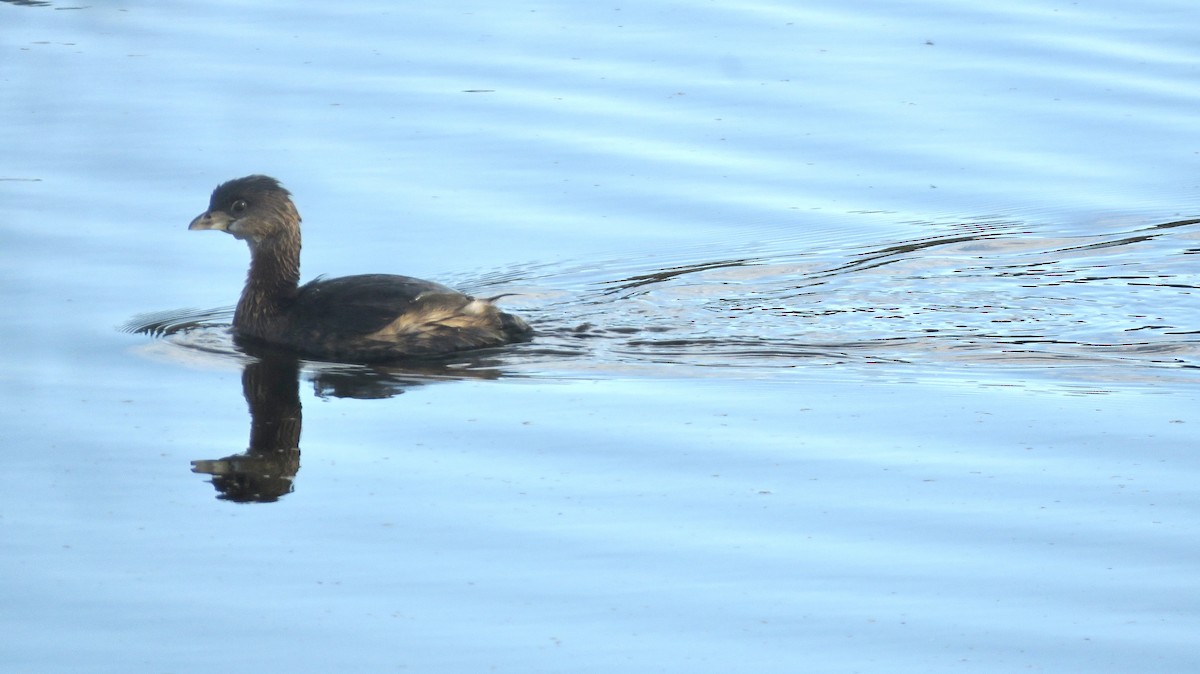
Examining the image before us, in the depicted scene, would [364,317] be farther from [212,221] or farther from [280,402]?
[212,221]

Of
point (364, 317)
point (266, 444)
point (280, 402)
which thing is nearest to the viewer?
point (266, 444)

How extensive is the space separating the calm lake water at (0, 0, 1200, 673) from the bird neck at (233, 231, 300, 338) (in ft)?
0.72

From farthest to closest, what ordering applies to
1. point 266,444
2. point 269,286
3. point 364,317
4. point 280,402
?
point 269,286, point 364,317, point 280,402, point 266,444

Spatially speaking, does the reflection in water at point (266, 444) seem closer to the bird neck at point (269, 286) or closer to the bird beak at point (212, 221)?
the bird neck at point (269, 286)

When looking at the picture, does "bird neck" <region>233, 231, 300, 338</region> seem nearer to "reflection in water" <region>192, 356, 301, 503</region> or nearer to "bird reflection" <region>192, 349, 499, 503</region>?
"bird reflection" <region>192, 349, 499, 503</region>

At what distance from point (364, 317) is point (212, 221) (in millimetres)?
1374

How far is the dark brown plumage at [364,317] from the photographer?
11125mm

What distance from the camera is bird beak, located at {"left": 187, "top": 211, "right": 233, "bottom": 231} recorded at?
1184 centimetres

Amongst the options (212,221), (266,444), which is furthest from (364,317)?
(266,444)

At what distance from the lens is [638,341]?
1144cm

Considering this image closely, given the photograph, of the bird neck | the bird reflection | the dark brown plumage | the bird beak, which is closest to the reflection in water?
the bird reflection

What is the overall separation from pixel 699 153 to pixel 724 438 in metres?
5.72

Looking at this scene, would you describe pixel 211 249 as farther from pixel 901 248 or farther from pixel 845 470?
pixel 845 470

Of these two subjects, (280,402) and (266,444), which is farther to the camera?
(280,402)
